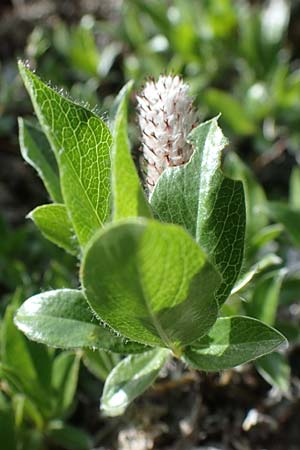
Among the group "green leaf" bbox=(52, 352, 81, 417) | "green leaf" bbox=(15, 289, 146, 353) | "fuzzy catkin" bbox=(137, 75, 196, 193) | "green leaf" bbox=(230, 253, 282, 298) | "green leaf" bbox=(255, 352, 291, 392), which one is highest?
"fuzzy catkin" bbox=(137, 75, 196, 193)

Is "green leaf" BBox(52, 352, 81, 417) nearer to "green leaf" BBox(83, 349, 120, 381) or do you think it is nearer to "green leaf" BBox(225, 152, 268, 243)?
"green leaf" BBox(83, 349, 120, 381)

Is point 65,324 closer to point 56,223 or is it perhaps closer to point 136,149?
point 56,223

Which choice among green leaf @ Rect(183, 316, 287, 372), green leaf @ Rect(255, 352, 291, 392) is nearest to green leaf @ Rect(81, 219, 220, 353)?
green leaf @ Rect(183, 316, 287, 372)

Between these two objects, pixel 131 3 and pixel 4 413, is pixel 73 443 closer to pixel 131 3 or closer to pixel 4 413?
pixel 4 413

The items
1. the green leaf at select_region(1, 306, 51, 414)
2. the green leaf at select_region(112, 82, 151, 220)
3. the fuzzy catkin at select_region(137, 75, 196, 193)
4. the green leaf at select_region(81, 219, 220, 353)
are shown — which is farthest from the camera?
the green leaf at select_region(1, 306, 51, 414)

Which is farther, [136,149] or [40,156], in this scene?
[136,149]

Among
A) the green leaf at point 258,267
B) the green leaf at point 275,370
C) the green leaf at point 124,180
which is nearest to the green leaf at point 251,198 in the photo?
the green leaf at point 258,267

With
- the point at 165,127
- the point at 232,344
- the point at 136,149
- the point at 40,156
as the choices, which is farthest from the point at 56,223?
the point at 136,149

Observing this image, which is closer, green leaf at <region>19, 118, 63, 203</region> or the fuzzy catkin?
the fuzzy catkin
